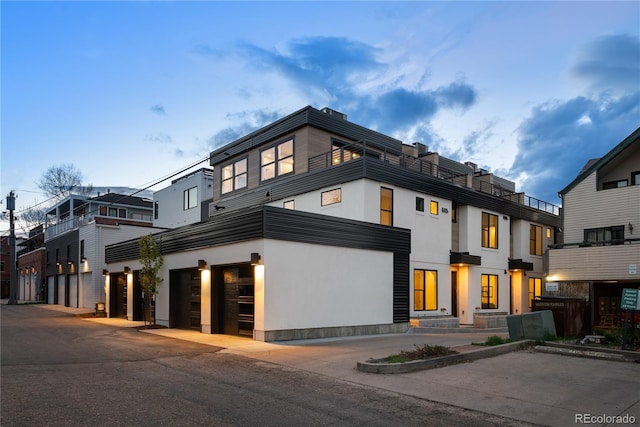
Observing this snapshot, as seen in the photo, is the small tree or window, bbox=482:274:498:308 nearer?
the small tree

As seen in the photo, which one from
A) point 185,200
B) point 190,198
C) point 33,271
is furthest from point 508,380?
point 33,271

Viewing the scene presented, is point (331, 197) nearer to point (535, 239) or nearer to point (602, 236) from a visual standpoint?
point (602, 236)

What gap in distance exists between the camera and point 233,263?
738 inches

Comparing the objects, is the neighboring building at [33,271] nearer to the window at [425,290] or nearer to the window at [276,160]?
the window at [276,160]

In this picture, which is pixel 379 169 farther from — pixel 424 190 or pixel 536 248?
pixel 536 248

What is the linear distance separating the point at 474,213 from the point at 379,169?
345 inches

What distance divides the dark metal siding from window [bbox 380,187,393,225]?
1761 millimetres

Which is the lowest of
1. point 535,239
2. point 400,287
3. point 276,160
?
point 400,287

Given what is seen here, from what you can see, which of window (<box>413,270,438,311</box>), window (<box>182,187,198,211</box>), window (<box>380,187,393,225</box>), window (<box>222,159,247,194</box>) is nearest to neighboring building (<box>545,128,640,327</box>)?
window (<box>413,270,438,311</box>)

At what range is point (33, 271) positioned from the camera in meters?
57.2

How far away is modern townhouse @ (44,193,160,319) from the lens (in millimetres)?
37719

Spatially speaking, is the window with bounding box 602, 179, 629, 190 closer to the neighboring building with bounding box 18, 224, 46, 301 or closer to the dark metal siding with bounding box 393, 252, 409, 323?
the dark metal siding with bounding box 393, 252, 409, 323

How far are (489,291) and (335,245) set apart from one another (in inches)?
563

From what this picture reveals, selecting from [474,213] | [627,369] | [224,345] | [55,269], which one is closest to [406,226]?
[474,213]
